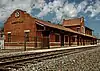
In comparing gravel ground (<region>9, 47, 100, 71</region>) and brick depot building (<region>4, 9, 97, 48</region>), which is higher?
brick depot building (<region>4, 9, 97, 48</region>)

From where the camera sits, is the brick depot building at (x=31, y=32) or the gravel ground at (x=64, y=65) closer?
the gravel ground at (x=64, y=65)

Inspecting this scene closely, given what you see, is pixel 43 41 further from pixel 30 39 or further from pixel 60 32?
pixel 60 32

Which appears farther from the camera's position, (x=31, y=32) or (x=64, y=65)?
(x=31, y=32)

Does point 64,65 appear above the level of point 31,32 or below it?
below

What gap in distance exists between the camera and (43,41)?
3138cm

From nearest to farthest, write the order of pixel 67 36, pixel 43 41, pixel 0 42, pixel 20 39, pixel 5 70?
1. pixel 5 70
2. pixel 43 41
3. pixel 20 39
4. pixel 0 42
5. pixel 67 36

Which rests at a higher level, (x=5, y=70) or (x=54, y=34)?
(x=54, y=34)

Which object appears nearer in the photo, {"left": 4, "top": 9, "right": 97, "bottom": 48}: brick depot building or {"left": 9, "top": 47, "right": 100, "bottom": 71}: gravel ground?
{"left": 9, "top": 47, "right": 100, "bottom": 71}: gravel ground

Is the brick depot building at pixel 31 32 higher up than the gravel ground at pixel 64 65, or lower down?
higher up

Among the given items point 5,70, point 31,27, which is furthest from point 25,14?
point 5,70

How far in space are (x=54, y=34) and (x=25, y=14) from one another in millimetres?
6669

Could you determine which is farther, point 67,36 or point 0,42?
point 67,36

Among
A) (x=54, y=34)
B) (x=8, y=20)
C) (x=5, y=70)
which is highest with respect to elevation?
(x=8, y=20)

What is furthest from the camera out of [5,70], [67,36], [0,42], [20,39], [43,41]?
[67,36]
